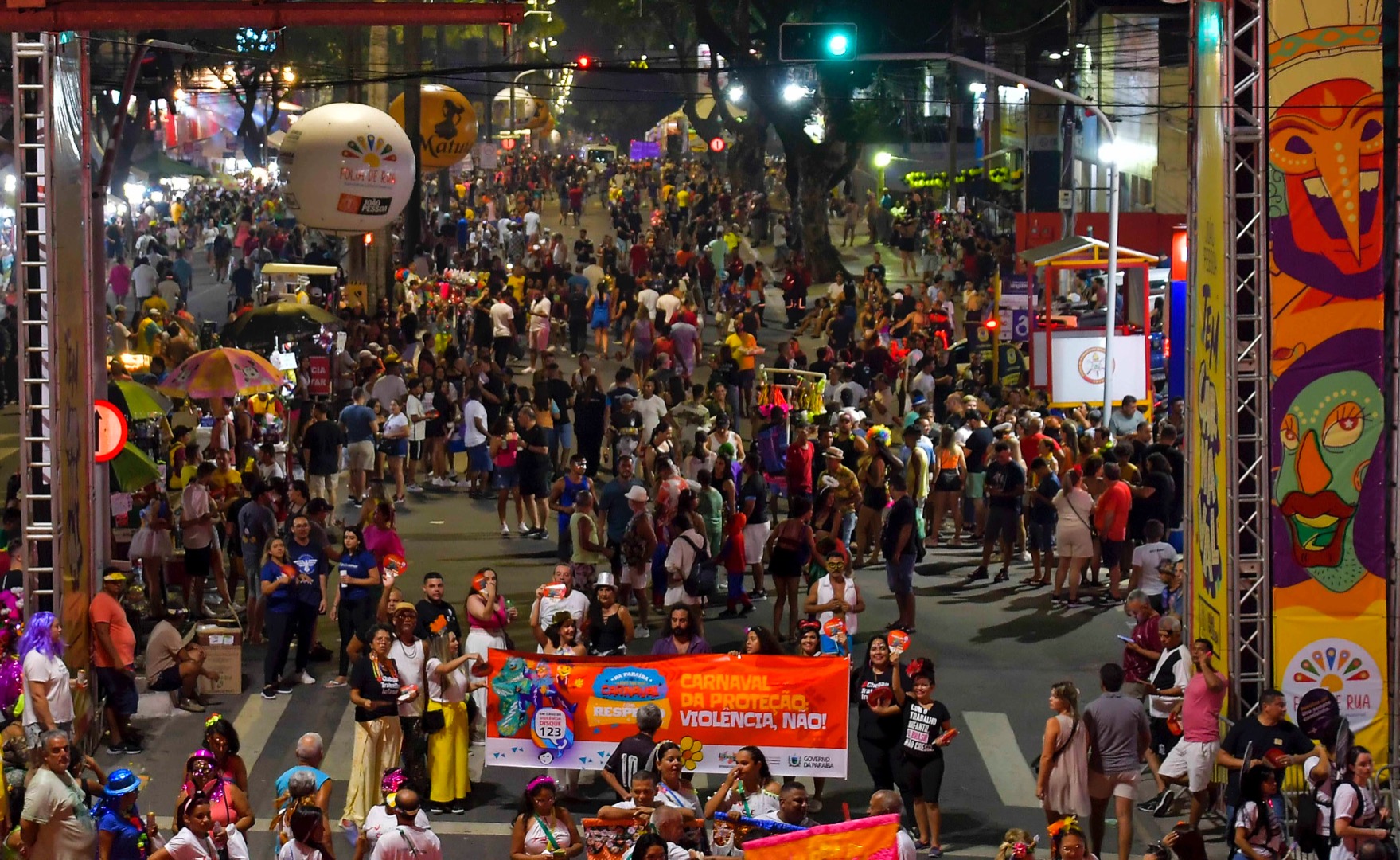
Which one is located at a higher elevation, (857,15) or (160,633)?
(857,15)

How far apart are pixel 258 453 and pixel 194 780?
9.34m

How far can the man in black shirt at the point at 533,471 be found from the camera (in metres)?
20.6

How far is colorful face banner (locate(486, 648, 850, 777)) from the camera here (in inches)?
513

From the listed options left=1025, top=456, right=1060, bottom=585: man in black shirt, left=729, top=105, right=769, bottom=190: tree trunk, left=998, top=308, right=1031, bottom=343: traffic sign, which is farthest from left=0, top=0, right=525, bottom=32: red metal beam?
left=729, top=105, right=769, bottom=190: tree trunk

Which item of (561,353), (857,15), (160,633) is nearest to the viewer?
(160,633)

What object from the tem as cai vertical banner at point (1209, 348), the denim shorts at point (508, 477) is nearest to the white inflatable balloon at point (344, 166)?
the denim shorts at point (508, 477)

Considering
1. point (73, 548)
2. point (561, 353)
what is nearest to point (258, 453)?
point (73, 548)

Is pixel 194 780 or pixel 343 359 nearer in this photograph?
pixel 194 780

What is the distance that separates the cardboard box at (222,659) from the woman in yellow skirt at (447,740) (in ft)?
10.4

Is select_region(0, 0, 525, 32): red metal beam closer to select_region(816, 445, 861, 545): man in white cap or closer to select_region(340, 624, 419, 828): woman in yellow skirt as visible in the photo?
select_region(340, 624, 419, 828): woman in yellow skirt

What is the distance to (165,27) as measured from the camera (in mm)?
11227

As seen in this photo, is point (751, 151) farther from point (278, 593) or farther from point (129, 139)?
point (278, 593)

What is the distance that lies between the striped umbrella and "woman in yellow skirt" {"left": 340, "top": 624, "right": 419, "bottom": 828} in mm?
8152

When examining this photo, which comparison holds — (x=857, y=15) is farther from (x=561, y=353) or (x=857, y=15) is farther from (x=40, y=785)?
(x=40, y=785)
